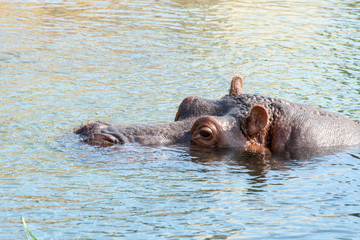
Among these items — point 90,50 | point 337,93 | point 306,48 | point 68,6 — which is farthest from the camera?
point 68,6

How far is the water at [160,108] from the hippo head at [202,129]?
176 millimetres

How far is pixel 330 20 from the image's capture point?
20.6 meters

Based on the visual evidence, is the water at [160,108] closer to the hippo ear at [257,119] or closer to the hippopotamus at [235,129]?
the hippopotamus at [235,129]

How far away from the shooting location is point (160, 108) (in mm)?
11234

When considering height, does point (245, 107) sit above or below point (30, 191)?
above

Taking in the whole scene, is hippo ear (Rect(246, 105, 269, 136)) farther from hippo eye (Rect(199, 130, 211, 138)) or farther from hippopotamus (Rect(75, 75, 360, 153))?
hippo eye (Rect(199, 130, 211, 138))

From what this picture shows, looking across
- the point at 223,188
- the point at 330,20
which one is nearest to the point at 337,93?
the point at 223,188

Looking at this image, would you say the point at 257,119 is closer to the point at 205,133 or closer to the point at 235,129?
the point at 235,129

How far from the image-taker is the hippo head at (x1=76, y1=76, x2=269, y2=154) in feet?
26.7

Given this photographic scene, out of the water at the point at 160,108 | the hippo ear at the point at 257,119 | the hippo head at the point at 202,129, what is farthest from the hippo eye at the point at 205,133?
the hippo ear at the point at 257,119

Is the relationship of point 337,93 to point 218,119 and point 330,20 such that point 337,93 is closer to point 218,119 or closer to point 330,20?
point 218,119

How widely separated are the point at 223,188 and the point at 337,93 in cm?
597

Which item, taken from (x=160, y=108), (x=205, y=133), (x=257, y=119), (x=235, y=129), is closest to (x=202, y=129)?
(x=205, y=133)

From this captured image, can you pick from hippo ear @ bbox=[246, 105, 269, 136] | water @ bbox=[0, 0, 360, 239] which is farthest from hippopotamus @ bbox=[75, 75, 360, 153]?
water @ bbox=[0, 0, 360, 239]
